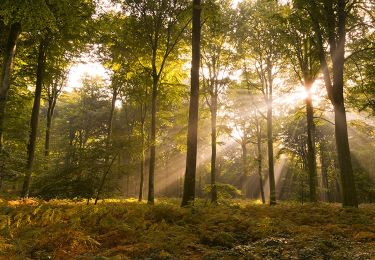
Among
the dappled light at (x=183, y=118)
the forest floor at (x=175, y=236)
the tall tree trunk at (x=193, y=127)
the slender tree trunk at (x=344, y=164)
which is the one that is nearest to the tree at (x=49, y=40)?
the dappled light at (x=183, y=118)

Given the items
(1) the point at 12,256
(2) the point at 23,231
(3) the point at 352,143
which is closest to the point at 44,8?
(2) the point at 23,231

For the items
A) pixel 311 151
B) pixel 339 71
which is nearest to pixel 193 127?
pixel 339 71

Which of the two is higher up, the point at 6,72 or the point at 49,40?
the point at 49,40

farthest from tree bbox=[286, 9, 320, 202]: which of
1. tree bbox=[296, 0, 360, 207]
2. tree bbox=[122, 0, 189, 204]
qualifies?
tree bbox=[122, 0, 189, 204]

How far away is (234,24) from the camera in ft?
63.5

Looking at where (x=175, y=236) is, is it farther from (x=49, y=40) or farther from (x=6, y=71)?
(x=49, y=40)

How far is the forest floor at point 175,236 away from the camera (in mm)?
5363

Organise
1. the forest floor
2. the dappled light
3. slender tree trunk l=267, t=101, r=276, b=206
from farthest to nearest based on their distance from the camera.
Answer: slender tree trunk l=267, t=101, r=276, b=206 < the dappled light < the forest floor

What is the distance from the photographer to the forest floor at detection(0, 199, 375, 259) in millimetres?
5363

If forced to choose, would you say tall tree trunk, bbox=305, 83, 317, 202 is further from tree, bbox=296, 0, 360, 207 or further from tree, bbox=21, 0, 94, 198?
tree, bbox=21, 0, 94, 198

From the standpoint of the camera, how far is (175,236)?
6730mm

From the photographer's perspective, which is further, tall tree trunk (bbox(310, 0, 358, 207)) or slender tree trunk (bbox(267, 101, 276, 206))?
slender tree trunk (bbox(267, 101, 276, 206))

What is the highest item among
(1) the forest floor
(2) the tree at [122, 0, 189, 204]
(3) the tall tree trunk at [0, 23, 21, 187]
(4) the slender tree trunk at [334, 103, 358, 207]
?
(2) the tree at [122, 0, 189, 204]

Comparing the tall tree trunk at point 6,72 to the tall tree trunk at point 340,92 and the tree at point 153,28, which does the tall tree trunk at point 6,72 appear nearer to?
the tree at point 153,28
